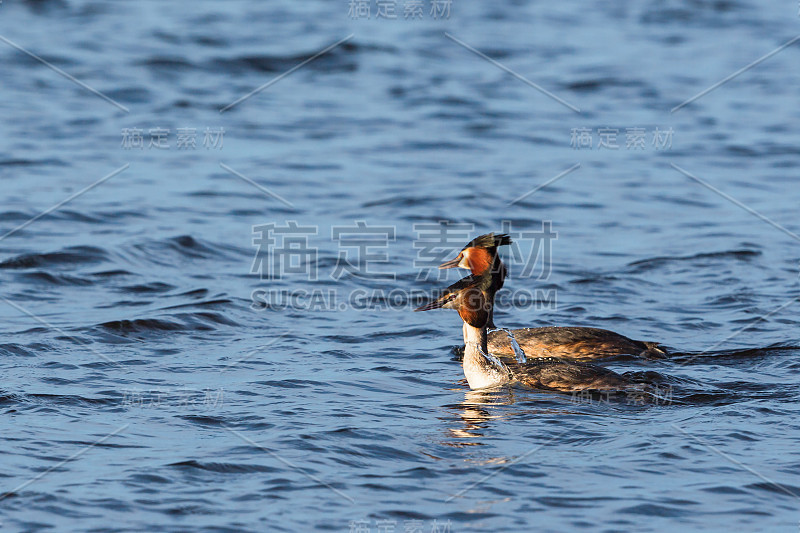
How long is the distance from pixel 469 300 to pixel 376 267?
4869 millimetres

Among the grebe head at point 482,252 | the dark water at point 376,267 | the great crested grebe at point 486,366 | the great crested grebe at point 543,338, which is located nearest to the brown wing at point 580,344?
the great crested grebe at point 543,338

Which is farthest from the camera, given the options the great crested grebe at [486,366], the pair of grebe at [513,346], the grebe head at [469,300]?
the grebe head at [469,300]

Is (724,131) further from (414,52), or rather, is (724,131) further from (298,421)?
(298,421)

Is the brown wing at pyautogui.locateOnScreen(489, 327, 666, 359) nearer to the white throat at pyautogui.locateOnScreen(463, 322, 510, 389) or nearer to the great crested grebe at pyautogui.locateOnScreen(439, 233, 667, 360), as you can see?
the great crested grebe at pyautogui.locateOnScreen(439, 233, 667, 360)

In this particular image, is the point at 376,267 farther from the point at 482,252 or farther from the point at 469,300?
the point at 469,300

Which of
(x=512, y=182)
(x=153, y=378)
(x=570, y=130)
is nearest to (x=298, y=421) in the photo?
(x=153, y=378)

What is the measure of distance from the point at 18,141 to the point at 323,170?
580cm

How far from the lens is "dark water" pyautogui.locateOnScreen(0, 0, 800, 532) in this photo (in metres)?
7.32

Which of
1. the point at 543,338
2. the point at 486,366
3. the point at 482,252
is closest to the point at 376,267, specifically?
the point at 543,338

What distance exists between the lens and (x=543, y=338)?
1091 centimetres

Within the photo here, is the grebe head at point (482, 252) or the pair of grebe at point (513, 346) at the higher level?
the grebe head at point (482, 252)

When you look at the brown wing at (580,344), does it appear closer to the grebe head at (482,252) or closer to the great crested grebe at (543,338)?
the great crested grebe at (543,338)

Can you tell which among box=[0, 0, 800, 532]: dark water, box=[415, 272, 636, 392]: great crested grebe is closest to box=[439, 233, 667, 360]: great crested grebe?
box=[415, 272, 636, 392]: great crested grebe

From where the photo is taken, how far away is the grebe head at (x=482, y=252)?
1007 cm
